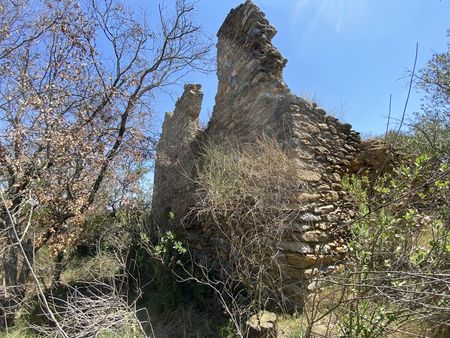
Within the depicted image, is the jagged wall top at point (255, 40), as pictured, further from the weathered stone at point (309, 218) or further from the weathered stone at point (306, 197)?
the weathered stone at point (309, 218)

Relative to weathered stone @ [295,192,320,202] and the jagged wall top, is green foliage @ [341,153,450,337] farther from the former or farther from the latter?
the jagged wall top

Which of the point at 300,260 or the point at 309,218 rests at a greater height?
the point at 309,218

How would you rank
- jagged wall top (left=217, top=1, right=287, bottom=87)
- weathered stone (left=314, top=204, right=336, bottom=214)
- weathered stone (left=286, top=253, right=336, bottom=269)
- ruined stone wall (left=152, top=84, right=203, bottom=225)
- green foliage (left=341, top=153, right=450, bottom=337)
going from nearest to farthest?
green foliage (left=341, top=153, right=450, bottom=337)
weathered stone (left=286, top=253, right=336, bottom=269)
weathered stone (left=314, top=204, right=336, bottom=214)
jagged wall top (left=217, top=1, right=287, bottom=87)
ruined stone wall (left=152, top=84, right=203, bottom=225)

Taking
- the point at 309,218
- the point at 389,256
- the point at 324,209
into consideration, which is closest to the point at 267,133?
the point at 324,209

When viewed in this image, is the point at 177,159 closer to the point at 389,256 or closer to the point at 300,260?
the point at 300,260

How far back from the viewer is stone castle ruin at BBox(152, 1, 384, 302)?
491 cm

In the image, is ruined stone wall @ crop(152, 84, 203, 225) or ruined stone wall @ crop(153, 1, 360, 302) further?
ruined stone wall @ crop(152, 84, 203, 225)

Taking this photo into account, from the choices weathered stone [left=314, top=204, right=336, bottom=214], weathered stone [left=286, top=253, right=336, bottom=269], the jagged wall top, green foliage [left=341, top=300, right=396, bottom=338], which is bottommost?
green foliage [left=341, top=300, right=396, bottom=338]

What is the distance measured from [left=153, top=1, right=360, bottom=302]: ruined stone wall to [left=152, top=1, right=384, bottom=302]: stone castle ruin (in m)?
0.01

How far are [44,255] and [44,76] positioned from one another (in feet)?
15.3

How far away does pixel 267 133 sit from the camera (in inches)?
231

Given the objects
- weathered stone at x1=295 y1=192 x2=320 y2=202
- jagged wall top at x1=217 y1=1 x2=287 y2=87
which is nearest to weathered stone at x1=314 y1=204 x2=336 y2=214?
weathered stone at x1=295 y1=192 x2=320 y2=202

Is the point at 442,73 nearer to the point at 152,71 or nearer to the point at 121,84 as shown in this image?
the point at 152,71

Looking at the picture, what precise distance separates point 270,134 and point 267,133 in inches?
2.9
